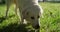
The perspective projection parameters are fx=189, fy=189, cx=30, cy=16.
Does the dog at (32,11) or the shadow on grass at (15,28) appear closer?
the dog at (32,11)

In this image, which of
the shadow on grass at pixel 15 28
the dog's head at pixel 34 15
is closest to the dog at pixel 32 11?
the dog's head at pixel 34 15

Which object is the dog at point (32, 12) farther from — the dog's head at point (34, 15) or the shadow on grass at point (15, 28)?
the shadow on grass at point (15, 28)

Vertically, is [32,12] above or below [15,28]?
above

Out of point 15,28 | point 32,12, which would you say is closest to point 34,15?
point 32,12

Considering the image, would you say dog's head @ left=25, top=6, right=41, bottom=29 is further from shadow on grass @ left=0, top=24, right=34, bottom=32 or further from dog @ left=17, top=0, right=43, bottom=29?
shadow on grass @ left=0, top=24, right=34, bottom=32

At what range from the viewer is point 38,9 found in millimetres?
6016

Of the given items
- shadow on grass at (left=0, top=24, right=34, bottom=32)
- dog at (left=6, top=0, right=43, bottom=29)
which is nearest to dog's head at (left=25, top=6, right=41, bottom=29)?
dog at (left=6, top=0, right=43, bottom=29)

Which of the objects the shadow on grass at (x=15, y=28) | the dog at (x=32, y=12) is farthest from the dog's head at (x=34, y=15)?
the shadow on grass at (x=15, y=28)

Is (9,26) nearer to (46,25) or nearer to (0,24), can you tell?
(0,24)

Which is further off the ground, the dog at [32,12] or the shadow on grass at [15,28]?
the dog at [32,12]

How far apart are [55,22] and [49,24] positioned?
1.44 feet

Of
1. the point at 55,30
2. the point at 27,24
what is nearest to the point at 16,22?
the point at 27,24

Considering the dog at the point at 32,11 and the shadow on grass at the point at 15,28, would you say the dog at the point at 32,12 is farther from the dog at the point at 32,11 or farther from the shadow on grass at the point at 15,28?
the shadow on grass at the point at 15,28

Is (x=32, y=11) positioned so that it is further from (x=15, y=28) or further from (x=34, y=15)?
(x=15, y=28)
